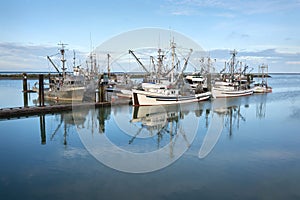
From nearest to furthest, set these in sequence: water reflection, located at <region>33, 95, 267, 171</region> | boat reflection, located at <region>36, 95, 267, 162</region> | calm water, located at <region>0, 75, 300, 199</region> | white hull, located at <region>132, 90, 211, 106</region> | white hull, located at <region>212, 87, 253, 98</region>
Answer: calm water, located at <region>0, 75, 300, 199</region>, water reflection, located at <region>33, 95, 267, 171</region>, boat reflection, located at <region>36, 95, 267, 162</region>, white hull, located at <region>132, 90, 211, 106</region>, white hull, located at <region>212, 87, 253, 98</region>

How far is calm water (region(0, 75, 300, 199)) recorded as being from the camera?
22.4ft

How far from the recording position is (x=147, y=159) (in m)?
9.23

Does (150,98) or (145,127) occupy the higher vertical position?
(150,98)

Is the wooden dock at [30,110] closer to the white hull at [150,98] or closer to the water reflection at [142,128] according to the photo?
the water reflection at [142,128]

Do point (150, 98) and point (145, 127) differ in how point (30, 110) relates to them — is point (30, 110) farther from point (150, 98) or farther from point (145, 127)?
point (150, 98)

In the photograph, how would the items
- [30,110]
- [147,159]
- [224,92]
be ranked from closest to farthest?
[147,159] < [30,110] < [224,92]

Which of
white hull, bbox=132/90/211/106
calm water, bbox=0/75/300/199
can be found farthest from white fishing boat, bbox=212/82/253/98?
calm water, bbox=0/75/300/199

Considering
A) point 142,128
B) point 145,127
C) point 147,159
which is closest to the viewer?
point 147,159

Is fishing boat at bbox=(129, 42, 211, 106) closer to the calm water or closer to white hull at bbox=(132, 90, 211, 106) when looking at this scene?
white hull at bbox=(132, 90, 211, 106)

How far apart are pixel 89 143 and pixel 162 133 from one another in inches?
144

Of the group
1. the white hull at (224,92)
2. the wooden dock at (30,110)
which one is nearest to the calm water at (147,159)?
the wooden dock at (30,110)

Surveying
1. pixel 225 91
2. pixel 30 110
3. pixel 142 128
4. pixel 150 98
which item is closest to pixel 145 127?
pixel 142 128

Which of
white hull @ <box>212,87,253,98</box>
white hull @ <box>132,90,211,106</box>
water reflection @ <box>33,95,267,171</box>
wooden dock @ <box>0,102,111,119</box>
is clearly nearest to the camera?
water reflection @ <box>33,95,267,171</box>

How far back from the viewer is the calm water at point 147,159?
6.83m
